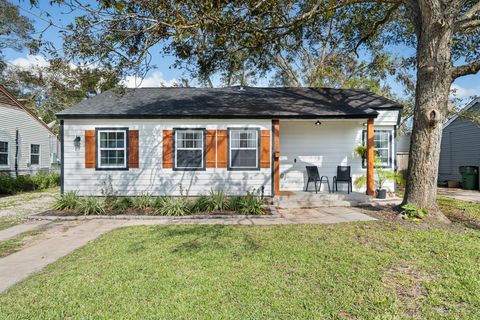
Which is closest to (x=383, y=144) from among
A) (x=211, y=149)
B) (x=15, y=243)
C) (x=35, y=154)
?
(x=211, y=149)

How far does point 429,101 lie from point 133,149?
8.40 m

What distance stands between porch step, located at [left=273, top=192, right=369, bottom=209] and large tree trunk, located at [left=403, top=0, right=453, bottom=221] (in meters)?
2.37

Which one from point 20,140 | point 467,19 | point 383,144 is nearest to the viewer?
point 467,19

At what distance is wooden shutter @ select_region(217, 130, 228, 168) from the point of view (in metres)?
9.56

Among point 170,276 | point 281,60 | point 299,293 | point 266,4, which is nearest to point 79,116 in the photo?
point 266,4

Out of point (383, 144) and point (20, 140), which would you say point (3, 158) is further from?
point (383, 144)

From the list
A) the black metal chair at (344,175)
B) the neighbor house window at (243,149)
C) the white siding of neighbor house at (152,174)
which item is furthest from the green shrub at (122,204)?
the black metal chair at (344,175)

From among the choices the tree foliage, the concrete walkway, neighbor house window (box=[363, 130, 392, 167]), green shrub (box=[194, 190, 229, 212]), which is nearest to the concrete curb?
the concrete walkway

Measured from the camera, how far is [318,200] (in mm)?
9312

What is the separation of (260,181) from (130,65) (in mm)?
5297

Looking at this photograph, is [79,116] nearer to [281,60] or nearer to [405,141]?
[281,60]

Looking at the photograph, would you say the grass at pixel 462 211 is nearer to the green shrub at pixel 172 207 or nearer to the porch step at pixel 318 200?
the porch step at pixel 318 200

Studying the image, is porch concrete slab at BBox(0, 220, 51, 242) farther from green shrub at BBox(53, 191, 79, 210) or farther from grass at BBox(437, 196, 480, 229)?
grass at BBox(437, 196, 480, 229)

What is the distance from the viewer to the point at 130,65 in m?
5.89
